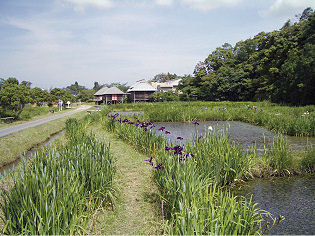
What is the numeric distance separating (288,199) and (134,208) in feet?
9.74

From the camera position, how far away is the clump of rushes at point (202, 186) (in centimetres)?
235

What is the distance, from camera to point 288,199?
4215 mm

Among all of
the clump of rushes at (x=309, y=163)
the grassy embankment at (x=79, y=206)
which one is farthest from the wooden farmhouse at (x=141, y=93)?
the clump of rushes at (x=309, y=163)

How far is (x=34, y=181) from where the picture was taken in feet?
8.77

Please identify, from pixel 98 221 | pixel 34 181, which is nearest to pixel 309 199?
pixel 98 221

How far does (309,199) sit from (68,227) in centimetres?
428

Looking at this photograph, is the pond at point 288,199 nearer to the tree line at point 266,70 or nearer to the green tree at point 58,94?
the tree line at point 266,70

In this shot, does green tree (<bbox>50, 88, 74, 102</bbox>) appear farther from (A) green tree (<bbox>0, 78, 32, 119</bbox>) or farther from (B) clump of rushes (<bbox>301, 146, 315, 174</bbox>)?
(B) clump of rushes (<bbox>301, 146, 315, 174</bbox>)

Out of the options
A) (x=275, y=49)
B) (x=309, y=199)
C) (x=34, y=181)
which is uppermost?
(x=275, y=49)

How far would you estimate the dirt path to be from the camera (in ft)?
10.2

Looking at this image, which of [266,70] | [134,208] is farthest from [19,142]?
[266,70]

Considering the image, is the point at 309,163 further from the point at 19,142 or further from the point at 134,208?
the point at 19,142

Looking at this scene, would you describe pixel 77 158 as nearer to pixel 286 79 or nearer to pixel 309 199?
pixel 309 199

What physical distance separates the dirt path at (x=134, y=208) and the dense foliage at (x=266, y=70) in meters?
20.2
